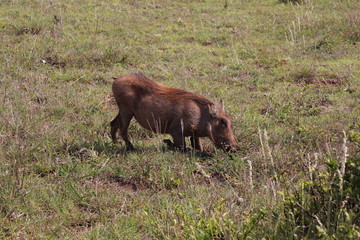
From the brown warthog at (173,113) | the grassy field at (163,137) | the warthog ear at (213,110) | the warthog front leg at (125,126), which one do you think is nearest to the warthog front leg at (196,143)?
the brown warthog at (173,113)

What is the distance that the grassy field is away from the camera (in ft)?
9.36

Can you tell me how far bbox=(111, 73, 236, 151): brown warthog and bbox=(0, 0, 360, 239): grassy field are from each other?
20 centimetres

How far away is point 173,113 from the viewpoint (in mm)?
5090

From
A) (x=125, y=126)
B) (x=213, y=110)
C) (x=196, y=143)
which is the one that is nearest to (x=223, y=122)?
(x=213, y=110)

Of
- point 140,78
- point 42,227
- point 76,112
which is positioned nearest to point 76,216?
point 42,227

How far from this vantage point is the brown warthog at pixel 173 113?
199 inches

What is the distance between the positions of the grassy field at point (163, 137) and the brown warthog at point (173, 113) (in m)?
0.20

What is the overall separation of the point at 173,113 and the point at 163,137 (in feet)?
2.52

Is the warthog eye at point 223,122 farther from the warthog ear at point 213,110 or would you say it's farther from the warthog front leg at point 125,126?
the warthog front leg at point 125,126

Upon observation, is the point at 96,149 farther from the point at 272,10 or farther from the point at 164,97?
the point at 272,10

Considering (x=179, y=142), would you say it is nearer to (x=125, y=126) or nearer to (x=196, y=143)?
(x=196, y=143)

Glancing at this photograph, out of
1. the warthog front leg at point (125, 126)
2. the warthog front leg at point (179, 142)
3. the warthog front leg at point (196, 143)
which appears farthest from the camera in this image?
the warthog front leg at point (196, 143)

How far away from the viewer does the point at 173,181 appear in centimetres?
413

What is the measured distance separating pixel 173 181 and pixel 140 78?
1525mm
